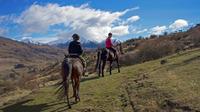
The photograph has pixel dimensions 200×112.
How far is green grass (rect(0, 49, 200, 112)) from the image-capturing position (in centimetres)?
1483

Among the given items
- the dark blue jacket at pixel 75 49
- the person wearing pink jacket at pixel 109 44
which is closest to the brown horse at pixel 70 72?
the dark blue jacket at pixel 75 49

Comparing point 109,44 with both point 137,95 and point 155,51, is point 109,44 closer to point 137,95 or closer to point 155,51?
point 137,95

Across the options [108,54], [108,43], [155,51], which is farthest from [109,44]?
[155,51]

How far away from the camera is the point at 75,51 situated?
18.7 meters

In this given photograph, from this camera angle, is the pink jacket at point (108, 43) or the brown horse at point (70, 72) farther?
the pink jacket at point (108, 43)

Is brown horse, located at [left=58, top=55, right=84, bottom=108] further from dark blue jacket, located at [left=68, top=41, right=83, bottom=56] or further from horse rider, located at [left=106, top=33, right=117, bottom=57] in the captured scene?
horse rider, located at [left=106, top=33, right=117, bottom=57]

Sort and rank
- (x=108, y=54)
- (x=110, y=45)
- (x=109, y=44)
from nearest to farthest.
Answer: (x=108, y=54) < (x=109, y=44) < (x=110, y=45)

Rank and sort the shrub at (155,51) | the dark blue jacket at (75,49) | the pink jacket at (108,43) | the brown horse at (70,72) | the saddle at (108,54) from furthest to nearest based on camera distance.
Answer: the shrub at (155,51) → the pink jacket at (108,43) → the saddle at (108,54) → the dark blue jacket at (75,49) → the brown horse at (70,72)

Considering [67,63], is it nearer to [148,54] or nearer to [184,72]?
[184,72]

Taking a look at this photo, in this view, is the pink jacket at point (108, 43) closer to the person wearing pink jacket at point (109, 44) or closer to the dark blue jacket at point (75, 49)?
the person wearing pink jacket at point (109, 44)

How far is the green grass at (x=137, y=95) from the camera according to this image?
14828 mm

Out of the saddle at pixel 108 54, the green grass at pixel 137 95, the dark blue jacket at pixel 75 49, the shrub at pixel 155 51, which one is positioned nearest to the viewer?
the green grass at pixel 137 95

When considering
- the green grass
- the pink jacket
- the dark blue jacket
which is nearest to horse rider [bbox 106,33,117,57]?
the pink jacket

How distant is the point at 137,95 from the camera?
54.4ft
